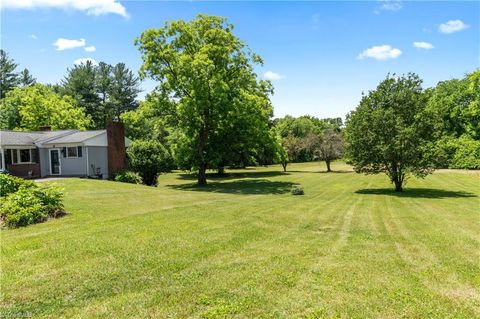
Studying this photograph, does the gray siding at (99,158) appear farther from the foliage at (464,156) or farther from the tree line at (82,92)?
the foliage at (464,156)

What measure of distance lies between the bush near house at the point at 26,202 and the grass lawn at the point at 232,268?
20.6 inches

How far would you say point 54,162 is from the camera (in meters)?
28.2

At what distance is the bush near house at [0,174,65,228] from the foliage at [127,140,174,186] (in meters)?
16.8

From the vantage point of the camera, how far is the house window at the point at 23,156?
2652 cm

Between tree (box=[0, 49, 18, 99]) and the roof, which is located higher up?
tree (box=[0, 49, 18, 99])

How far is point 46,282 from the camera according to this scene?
571cm

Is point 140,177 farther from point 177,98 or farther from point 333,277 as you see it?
point 333,277

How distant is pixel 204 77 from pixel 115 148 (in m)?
9.04

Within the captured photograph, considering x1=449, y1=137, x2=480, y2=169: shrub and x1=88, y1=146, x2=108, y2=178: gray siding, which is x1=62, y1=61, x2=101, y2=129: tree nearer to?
x1=88, y1=146, x2=108, y2=178: gray siding

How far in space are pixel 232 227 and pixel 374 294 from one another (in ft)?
17.2

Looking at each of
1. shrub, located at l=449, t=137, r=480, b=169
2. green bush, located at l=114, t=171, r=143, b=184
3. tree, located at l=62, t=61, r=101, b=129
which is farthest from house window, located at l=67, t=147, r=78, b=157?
shrub, located at l=449, t=137, r=480, b=169

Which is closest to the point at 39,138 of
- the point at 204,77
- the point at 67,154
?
the point at 67,154

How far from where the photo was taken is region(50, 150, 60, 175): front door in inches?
1106

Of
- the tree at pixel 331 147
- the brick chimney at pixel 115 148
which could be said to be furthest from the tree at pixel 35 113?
the tree at pixel 331 147
